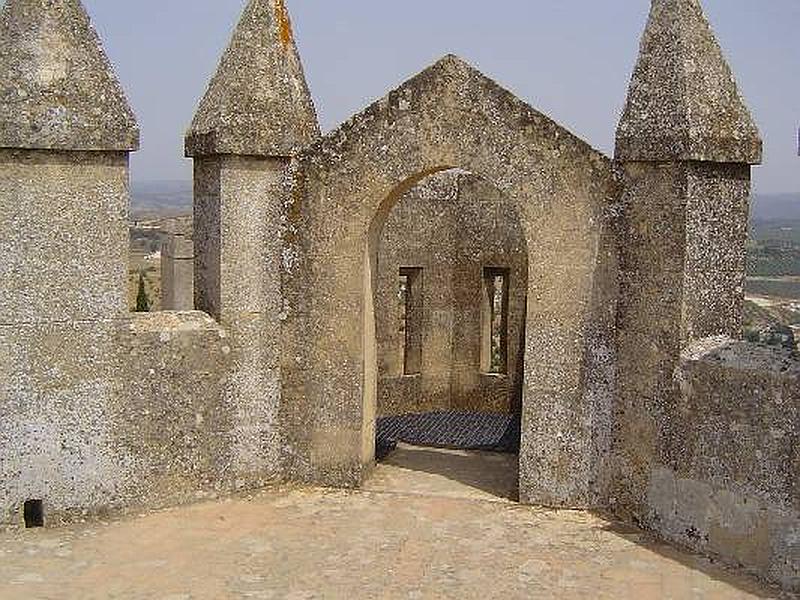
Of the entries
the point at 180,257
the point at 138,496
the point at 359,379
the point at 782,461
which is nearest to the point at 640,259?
the point at 782,461

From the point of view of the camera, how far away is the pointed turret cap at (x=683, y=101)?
9.09 m

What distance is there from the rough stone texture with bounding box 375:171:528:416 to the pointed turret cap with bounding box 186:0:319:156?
466cm

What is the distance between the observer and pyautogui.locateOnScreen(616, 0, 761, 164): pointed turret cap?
909 centimetres

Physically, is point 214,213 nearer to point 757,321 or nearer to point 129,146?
point 129,146

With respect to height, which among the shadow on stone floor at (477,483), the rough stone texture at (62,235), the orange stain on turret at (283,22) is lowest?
the shadow on stone floor at (477,483)

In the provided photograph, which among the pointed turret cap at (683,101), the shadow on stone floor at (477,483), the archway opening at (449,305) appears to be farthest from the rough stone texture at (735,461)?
the archway opening at (449,305)

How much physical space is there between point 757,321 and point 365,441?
2272cm

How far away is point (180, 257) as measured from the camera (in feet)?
50.4

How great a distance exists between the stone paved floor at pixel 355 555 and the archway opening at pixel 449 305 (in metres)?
4.61

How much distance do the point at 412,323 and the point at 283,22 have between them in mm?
6209

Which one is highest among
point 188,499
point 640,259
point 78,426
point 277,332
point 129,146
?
point 129,146

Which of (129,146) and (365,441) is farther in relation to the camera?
(365,441)

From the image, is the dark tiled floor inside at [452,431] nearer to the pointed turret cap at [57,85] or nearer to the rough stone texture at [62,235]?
the rough stone texture at [62,235]

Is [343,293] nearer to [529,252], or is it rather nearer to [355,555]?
[529,252]
